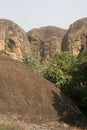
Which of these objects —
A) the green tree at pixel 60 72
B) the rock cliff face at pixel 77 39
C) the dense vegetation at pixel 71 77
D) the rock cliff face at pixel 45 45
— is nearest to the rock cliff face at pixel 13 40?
the rock cliff face at pixel 45 45

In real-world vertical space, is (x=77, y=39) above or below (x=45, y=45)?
above

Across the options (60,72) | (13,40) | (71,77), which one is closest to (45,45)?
(13,40)

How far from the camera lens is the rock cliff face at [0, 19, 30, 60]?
75375 mm

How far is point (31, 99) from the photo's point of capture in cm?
2714

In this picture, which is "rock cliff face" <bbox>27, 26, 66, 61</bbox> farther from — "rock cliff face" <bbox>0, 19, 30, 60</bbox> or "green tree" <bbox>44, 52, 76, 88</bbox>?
"green tree" <bbox>44, 52, 76, 88</bbox>

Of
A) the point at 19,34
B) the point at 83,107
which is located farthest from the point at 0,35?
the point at 83,107

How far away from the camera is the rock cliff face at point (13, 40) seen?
75375mm

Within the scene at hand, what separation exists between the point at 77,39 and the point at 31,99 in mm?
52744

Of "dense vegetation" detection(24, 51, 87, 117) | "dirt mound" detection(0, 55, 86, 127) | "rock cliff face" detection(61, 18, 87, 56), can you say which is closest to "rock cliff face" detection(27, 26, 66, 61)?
"rock cliff face" detection(61, 18, 87, 56)

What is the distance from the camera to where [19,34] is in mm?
76875

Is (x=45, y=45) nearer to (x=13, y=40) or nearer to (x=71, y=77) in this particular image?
(x=13, y=40)

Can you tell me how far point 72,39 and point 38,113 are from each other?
53609mm

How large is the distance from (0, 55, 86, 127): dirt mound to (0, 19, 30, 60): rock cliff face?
4496cm

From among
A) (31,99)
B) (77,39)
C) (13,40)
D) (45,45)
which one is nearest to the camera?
(31,99)
